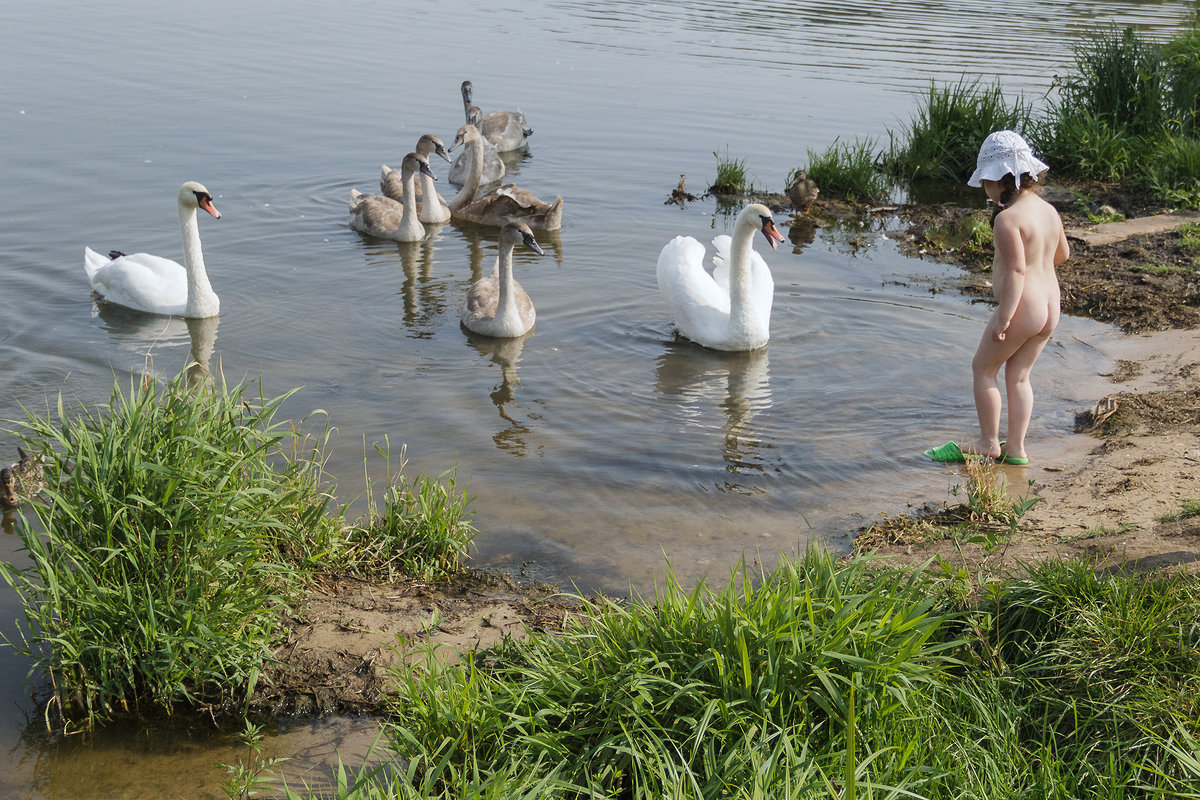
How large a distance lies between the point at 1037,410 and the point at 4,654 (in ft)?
21.6

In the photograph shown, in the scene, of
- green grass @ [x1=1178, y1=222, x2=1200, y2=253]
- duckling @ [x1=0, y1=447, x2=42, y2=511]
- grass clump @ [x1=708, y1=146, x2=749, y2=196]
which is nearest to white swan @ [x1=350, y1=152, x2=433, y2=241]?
grass clump @ [x1=708, y1=146, x2=749, y2=196]

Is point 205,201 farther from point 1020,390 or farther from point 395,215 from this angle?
point 1020,390

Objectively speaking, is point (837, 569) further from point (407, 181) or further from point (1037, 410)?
point (407, 181)

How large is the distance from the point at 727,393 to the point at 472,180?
21.6 feet

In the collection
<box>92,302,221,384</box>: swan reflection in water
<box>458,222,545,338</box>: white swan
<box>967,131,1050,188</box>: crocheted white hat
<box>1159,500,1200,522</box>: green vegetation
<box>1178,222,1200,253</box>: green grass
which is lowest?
<box>1159,500,1200,522</box>: green vegetation

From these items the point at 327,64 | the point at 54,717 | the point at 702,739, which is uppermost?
the point at 327,64

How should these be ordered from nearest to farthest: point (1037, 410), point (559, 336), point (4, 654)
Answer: point (4, 654) → point (1037, 410) → point (559, 336)

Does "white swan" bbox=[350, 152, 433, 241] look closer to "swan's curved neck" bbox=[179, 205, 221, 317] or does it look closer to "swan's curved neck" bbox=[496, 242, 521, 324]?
"swan's curved neck" bbox=[179, 205, 221, 317]

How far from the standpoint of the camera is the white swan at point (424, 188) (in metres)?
12.4

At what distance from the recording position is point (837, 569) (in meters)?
4.14

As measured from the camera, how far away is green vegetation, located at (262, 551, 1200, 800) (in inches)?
127

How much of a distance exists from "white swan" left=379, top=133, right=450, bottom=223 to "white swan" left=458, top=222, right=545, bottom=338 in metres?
3.27

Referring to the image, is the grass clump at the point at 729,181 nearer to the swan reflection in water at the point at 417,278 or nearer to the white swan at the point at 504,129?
the white swan at the point at 504,129

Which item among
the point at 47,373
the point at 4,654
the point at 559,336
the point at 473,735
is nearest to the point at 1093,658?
the point at 473,735
